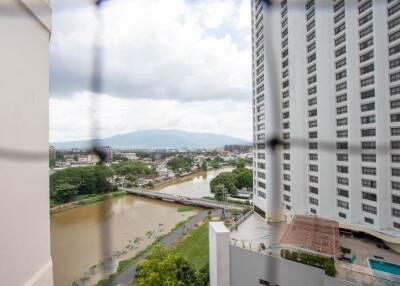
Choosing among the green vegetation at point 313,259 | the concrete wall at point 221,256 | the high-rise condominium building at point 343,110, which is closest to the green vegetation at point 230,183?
the high-rise condominium building at point 343,110

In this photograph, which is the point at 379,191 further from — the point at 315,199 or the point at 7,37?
the point at 7,37

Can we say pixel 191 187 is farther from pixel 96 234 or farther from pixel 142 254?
pixel 96 234

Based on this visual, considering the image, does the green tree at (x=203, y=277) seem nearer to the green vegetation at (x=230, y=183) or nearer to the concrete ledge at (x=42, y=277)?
the concrete ledge at (x=42, y=277)

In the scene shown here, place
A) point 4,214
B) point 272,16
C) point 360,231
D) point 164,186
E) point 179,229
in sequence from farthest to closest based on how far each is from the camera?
point 164,186 → point 179,229 → point 360,231 → point 272,16 → point 4,214

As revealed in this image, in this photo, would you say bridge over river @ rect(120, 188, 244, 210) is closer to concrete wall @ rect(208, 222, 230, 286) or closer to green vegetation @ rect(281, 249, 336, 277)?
concrete wall @ rect(208, 222, 230, 286)

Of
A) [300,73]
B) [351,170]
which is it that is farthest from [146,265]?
[300,73]

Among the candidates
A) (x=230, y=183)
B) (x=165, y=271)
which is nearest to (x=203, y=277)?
(x=165, y=271)
